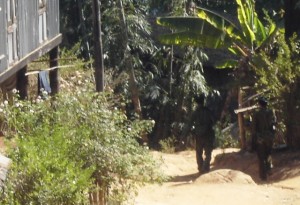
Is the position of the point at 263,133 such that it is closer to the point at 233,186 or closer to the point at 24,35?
the point at 233,186

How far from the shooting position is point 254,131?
15555 millimetres

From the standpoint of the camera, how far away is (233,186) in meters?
14.0

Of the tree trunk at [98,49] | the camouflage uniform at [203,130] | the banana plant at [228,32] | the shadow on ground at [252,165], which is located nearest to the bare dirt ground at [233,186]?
the shadow on ground at [252,165]

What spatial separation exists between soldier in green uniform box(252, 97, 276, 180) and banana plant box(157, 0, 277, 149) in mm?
2062

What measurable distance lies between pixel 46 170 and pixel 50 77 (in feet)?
38.3

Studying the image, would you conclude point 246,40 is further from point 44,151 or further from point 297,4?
point 44,151

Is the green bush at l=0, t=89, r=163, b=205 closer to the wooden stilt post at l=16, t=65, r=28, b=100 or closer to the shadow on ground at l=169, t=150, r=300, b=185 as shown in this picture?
the shadow on ground at l=169, t=150, r=300, b=185

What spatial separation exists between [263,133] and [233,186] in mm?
1682

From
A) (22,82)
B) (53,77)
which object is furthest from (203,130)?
(53,77)

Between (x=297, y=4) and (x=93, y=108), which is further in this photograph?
(x=297, y=4)

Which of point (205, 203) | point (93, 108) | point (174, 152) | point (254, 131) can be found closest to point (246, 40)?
point (254, 131)

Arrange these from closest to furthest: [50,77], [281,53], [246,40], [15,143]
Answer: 1. [15,143]
2. [281,53]
3. [246,40]
4. [50,77]

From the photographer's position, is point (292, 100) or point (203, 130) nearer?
point (203, 130)

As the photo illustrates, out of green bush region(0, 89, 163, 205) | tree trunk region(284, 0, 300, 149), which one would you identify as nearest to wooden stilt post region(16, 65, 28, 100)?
tree trunk region(284, 0, 300, 149)
